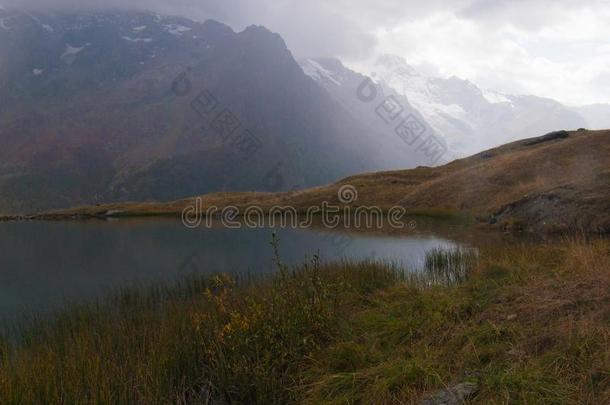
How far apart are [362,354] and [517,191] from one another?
4206cm

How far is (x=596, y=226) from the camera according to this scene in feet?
85.6

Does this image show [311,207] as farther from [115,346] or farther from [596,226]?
[115,346]

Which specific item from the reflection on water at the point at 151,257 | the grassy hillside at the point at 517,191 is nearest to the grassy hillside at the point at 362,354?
the reflection on water at the point at 151,257

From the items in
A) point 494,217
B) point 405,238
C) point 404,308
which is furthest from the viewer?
point 494,217

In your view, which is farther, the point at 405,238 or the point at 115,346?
the point at 405,238

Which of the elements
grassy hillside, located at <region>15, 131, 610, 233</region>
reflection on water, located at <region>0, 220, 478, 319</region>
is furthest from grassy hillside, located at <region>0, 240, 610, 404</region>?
grassy hillside, located at <region>15, 131, 610, 233</region>

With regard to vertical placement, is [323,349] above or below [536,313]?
below

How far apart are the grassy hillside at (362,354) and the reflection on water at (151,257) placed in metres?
9.18

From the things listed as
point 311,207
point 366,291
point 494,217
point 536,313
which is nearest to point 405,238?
point 494,217

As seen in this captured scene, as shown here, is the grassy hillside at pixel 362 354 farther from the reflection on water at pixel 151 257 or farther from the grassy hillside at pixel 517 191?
the grassy hillside at pixel 517 191

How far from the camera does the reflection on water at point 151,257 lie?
19391mm

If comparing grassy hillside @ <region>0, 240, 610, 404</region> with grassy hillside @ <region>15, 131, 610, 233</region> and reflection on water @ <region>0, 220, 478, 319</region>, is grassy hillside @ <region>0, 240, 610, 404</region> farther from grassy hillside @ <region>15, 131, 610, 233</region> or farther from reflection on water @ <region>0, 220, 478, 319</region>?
grassy hillside @ <region>15, 131, 610, 233</region>

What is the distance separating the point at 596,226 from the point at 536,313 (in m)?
22.7

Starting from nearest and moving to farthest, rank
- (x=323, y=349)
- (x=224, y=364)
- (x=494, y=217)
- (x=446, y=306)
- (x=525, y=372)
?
(x=525, y=372) → (x=224, y=364) → (x=323, y=349) → (x=446, y=306) → (x=494, y=217)
